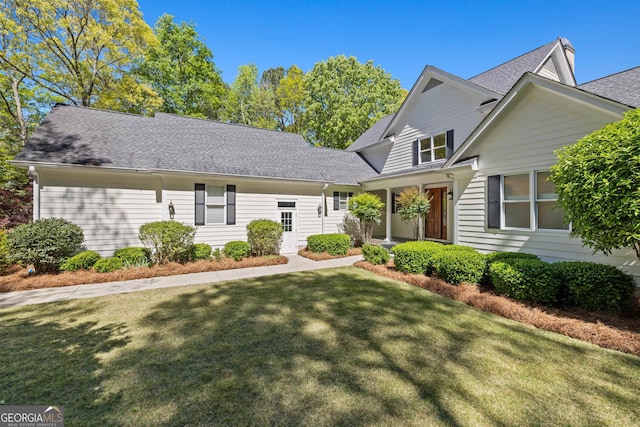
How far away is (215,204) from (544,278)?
10270 mm

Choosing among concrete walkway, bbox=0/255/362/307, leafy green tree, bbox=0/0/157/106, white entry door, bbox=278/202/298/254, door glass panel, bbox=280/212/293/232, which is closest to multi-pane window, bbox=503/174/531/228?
concrete walkway, bbox=0/255/362/307

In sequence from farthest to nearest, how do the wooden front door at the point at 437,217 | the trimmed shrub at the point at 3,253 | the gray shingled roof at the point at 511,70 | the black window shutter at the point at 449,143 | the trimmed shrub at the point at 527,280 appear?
the wooden front door at the point at 437,217 < the black window shutter at the point at 449,143 < the gray shingled roof at the point at 511,70 < the trimmed shrub at the point at 3,253 < the trimmed shrub at the point at 527,280

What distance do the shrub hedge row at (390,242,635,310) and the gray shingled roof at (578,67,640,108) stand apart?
3993mm

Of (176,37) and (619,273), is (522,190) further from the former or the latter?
(176,37)

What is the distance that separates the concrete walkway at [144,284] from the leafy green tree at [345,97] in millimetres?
17677

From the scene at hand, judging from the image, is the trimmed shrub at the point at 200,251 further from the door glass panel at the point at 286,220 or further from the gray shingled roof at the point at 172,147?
the door glass panel at the point at 286,220

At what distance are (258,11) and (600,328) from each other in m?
17.1

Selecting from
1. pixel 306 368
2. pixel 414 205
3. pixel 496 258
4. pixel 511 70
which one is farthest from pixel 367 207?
pixel 306 368

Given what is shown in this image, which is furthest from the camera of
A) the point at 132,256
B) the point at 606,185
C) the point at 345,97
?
the point at 345,97

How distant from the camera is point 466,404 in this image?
8.99ft

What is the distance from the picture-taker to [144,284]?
24.5ft

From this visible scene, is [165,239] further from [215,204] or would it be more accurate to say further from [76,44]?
[76,44]

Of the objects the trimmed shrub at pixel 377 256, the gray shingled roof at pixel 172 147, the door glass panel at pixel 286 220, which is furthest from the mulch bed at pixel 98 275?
the trimmed shrub at pixel 377 256

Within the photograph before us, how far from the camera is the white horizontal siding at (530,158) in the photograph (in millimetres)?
6277
